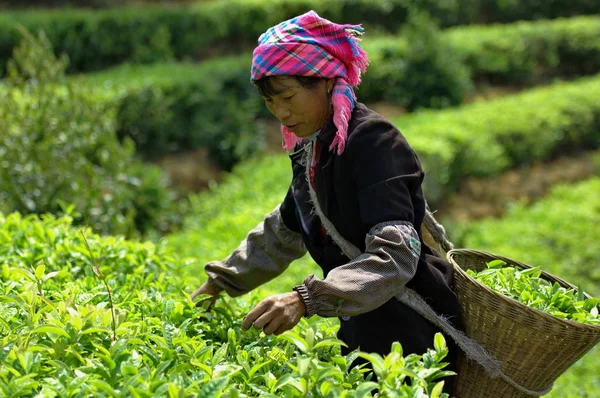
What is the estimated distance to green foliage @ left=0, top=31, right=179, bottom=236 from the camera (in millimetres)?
4785

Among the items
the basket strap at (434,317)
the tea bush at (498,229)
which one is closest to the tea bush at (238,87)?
the tea bush at (498,229)

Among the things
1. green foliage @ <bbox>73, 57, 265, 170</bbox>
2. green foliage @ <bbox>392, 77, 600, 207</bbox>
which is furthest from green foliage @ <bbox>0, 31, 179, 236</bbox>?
green foliage @ <bbox>392, 77, 600, 207</bbox>

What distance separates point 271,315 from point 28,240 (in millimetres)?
1388

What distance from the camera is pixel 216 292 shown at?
2.58 metres

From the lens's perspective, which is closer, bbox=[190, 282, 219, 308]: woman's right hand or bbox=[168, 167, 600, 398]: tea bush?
bbox=[190, 282, 219, 308]: woman's right hand

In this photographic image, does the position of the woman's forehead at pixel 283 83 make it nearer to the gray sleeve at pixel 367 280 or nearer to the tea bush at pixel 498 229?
the gray sleeve at pixel 367 280

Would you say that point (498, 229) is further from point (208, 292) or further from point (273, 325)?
point (273, 325)

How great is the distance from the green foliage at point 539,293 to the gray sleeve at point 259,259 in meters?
0.65

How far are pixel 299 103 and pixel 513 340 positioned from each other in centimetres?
90

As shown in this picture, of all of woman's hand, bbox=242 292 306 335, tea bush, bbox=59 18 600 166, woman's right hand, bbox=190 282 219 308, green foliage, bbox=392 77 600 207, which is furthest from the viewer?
tea bush, bbox=59 18 600 166

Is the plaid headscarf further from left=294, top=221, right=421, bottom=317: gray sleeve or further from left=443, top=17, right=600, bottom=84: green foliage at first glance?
left=443, top=17, right=600, bottom=84: green foliage

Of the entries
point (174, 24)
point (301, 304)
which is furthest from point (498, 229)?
point (174, 24)

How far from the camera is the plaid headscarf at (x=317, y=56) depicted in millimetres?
2115

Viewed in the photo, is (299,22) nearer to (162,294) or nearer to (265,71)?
(265,71)
